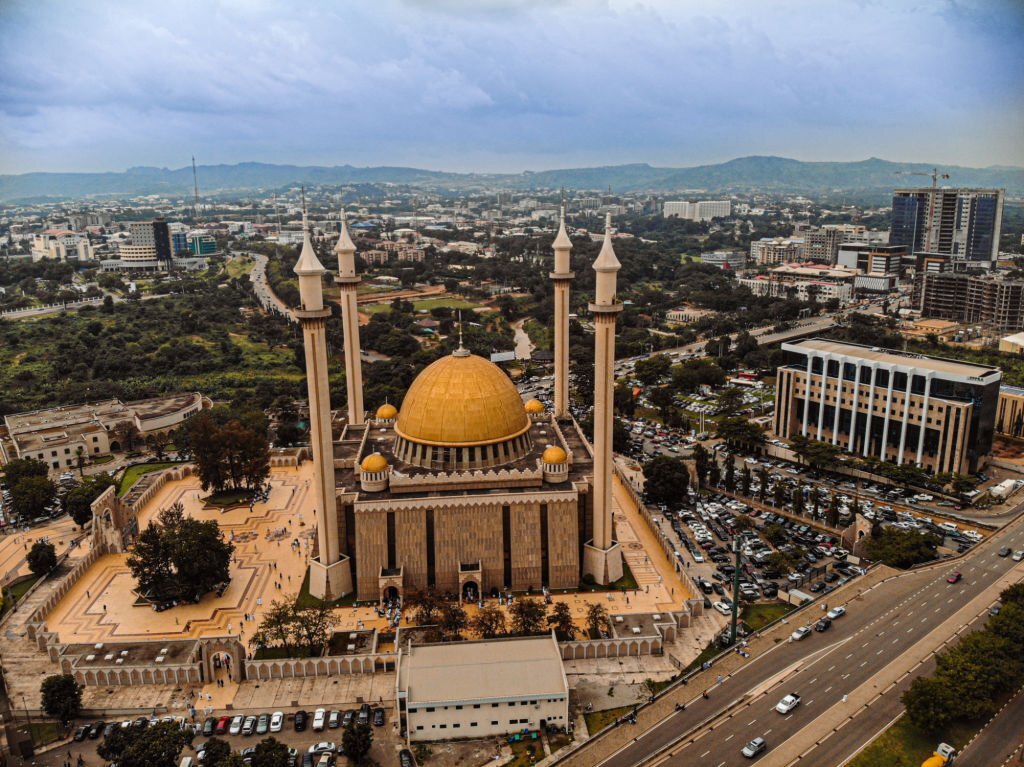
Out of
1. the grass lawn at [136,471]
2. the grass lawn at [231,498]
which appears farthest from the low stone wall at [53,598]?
the grass lawn at [136,471]

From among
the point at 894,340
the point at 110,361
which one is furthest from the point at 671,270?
the point at 110,361

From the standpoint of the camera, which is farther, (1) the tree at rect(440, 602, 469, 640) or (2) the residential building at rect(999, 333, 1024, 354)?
(2) the residential building at rect(999, 333, 1024, 354)

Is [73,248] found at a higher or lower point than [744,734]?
higher

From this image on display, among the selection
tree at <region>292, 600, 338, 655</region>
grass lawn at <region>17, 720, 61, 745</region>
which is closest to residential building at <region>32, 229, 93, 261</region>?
grass lawn at <region>17, 720, 61, 745</region>

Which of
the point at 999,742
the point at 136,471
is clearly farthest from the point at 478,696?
the point at 136,471

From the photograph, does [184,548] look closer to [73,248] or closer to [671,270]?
[671,270]

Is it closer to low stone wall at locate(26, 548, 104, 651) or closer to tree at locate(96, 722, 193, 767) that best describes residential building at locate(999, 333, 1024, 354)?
tree at locate(96, 722, 193, 767)
